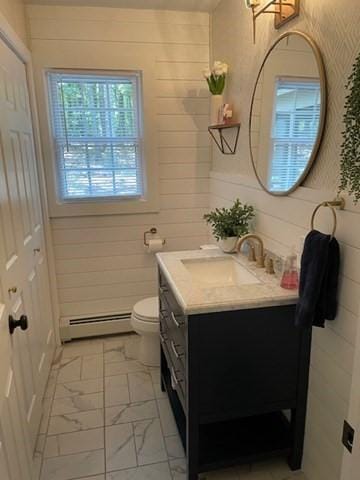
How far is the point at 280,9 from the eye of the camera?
167 centimetres

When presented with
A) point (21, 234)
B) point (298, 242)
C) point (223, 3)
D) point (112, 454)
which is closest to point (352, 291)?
point (298, 242)

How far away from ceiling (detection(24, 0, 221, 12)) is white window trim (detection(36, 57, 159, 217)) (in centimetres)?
36

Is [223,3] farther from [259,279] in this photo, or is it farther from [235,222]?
[259,279]

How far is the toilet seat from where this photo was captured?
2508 mm

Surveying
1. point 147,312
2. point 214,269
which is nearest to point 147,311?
point 147,312

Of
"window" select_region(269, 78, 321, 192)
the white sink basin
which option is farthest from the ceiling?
the white sink basin

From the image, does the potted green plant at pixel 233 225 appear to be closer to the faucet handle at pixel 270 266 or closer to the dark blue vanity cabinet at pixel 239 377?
the faucet handle at pixel 270 266

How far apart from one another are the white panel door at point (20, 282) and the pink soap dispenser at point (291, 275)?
1.16 metres

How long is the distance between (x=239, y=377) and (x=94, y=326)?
1.80 metres

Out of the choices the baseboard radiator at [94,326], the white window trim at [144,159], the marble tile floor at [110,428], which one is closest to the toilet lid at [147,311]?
the marble tile floor at [110,428]

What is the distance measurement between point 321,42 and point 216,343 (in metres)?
1.32

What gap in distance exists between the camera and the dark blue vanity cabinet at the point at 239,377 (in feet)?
4.99

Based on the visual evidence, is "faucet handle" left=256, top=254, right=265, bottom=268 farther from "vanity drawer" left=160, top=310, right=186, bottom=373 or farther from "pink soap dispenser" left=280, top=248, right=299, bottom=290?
"vanity drawer" left=160, top=310, right=186, bottom=373

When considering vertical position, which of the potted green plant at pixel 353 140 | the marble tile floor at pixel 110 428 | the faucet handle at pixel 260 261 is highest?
the potted green plant at pixel 353 140
